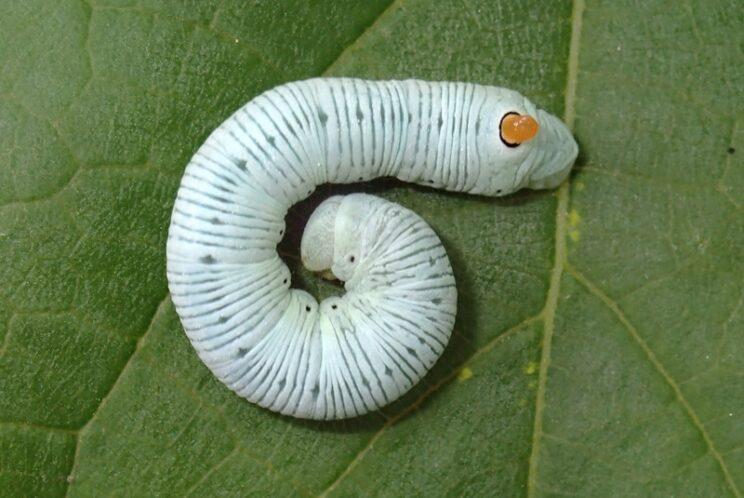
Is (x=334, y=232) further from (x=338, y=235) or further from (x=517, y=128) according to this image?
(x=517, y=128)

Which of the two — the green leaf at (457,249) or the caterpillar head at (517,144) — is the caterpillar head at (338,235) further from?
the caterpillar head at (517,144)

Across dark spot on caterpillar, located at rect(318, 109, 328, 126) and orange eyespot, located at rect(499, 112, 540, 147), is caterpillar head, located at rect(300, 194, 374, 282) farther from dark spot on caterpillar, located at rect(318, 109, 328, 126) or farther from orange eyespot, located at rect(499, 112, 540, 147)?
orange eyespot, located at rect(499, 112, 540, 147)

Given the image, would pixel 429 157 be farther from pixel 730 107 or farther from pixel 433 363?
pixel 730 107

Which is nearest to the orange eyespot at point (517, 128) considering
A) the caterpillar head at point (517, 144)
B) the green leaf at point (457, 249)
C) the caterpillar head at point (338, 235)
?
the caterpillar head at point (517, 144)

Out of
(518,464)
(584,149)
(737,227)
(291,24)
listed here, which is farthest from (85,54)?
(737,227)

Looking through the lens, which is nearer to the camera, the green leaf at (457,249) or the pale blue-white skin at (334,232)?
the pale blue-white skin at (334,232)

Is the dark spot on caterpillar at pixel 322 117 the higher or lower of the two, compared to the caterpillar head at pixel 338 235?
higher

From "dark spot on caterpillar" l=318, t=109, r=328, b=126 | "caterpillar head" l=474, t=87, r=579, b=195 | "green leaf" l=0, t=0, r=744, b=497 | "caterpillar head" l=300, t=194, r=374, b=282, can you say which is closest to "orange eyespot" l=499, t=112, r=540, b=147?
"caterpillar head" l=474, t=87, r=579, b=195
